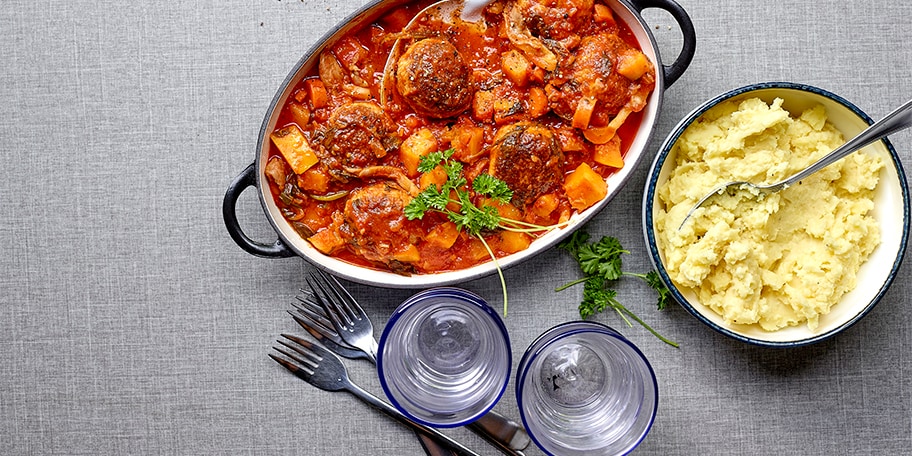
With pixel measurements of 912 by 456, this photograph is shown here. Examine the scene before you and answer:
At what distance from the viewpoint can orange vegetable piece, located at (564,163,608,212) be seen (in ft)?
9.95

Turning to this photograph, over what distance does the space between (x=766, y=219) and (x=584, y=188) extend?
83 cm

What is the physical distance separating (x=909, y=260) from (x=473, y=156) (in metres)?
2.38

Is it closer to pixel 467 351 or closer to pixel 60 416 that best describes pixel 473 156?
pixel 467 351

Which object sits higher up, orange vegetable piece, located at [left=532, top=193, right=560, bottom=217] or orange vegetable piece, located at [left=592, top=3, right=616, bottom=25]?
orange vegetable piece, located at [left=592, top=3, right=616, bottom=25]

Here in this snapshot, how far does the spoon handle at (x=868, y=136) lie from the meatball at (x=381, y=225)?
5.68 ft

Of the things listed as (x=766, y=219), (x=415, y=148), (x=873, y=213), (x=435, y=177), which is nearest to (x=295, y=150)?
(x=415, y=148)

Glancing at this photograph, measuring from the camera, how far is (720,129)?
3086 millimetres

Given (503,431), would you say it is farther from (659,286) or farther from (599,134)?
(599,134)

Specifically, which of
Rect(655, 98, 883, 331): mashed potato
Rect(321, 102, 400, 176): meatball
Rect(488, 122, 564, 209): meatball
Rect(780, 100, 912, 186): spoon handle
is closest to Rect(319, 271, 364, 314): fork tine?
Rect(321, 102, 400, 176): meatball

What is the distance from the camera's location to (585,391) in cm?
311

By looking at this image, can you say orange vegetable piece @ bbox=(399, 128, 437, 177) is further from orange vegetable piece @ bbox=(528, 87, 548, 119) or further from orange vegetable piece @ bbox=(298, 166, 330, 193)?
orange vegetable piece @ bbox=(528, 87, 548, 119)

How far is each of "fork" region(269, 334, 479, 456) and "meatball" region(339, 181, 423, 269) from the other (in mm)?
665

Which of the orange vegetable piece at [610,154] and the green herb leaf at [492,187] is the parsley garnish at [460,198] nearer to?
the green herb leaf at [492,187]

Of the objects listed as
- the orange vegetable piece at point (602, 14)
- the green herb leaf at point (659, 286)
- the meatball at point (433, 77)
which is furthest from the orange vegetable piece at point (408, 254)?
the orange vegetable piece at point (602, 14)
